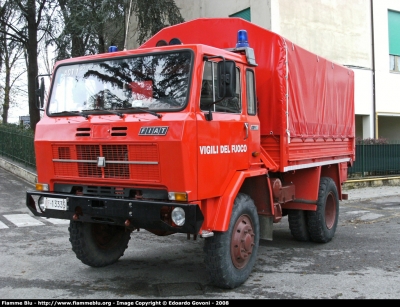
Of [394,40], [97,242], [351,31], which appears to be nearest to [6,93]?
[351,31]

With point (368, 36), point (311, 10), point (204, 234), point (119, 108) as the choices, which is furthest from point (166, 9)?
point (204, 234)

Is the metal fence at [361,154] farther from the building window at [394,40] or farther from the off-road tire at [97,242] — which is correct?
the off-road tire at [97,242]

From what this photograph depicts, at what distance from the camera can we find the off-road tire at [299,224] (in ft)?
27.0

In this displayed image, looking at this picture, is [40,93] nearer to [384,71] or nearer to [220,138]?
[220,138]

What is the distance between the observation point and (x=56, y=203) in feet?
18.8

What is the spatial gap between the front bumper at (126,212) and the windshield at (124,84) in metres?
1.06

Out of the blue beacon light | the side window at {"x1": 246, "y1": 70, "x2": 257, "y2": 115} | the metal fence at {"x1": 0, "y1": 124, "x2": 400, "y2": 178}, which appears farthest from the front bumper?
the metal fence at {"x1": 0, "y1": 124, "x2": 400, "y2": 178}

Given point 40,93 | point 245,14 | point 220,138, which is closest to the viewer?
point 220,138

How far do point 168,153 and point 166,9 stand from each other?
13.2 m

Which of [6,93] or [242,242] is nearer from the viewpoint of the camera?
[242,242]

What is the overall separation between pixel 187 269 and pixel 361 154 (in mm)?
13142

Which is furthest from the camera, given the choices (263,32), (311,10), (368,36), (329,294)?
(368,36)

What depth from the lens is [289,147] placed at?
6.85m

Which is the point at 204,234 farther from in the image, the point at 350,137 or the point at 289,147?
the point at 350,137
